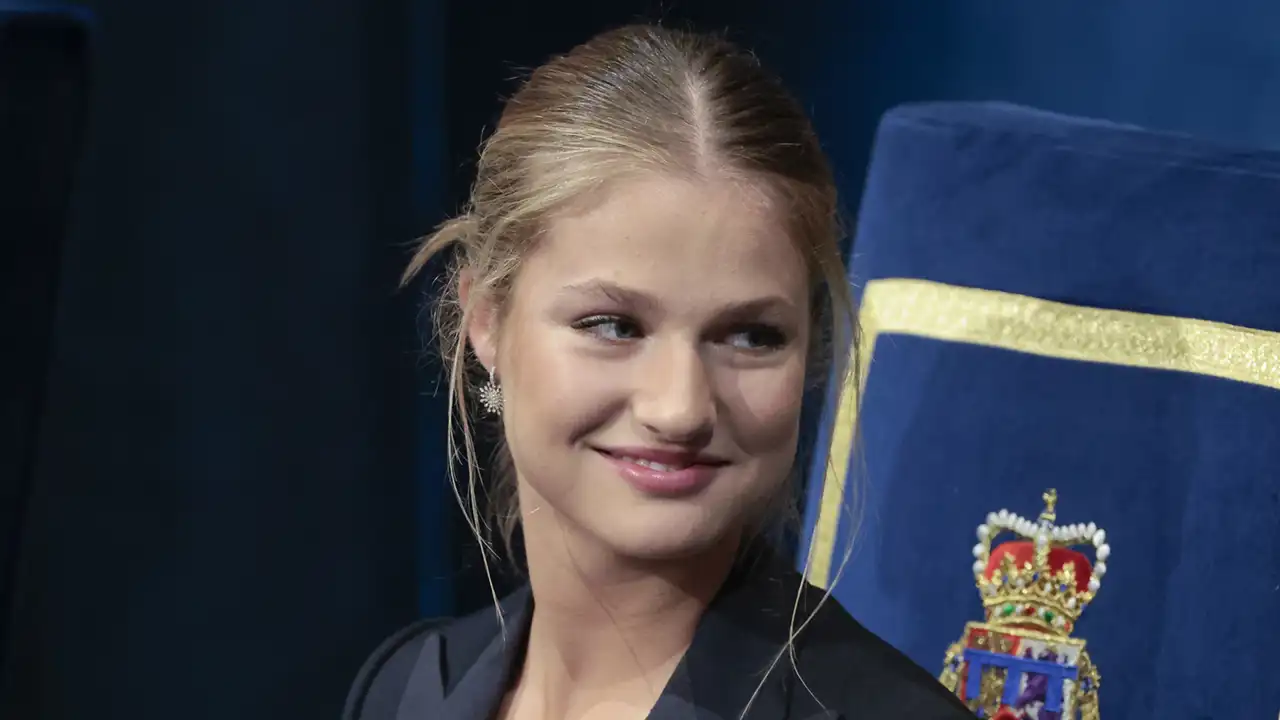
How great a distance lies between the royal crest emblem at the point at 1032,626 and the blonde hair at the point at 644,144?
247 millimetres

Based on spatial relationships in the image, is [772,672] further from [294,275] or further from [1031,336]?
[294,275]

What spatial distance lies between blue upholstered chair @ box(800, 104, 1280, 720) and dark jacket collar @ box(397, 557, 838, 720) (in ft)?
0.37

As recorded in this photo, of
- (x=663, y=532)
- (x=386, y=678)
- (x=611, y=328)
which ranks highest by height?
(x=611, y=328)

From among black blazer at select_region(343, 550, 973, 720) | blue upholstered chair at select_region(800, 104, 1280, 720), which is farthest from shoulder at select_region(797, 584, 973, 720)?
blue upholstered chair at select_region(800, 104, 1280, 720)

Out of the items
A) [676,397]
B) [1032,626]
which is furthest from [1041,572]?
[676,397]

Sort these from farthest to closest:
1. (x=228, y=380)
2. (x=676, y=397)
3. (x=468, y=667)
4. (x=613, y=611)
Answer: (x=228, y=380)
(x=468, y=667)
(x=613, y=611)
(x=676, y=397)

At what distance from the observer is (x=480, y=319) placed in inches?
31.1

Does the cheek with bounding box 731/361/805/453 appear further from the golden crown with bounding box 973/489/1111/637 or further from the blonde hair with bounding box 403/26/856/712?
the golden crown with bounding box 973/489/1111/637

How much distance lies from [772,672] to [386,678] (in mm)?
306

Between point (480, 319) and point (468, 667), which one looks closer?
point (480, 319)

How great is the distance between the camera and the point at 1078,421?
3.12 feet

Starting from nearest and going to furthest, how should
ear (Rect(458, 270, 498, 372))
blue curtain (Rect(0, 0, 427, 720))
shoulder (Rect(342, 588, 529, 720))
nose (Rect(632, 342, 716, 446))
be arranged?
1. nose (Rect(632, 342, 716, 446))
2. ear (Rect(458, 270, 498, 372))
3. shoulder (Rect(342, 588, 529, 720))
4. blue curtain (Rect(0, 0, 427, 720))

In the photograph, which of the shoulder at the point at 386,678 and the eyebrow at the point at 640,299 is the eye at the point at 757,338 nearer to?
the eyebrow at the point at 640,299

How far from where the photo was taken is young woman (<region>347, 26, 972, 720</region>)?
2.26 ft
